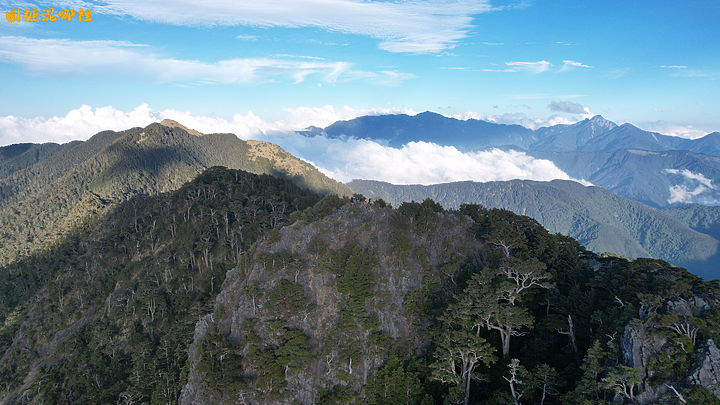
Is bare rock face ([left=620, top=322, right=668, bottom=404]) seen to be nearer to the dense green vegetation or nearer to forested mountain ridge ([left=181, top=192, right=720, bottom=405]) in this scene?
forested mountain ridge ([left=181, top=192, right=720, bottom=405])

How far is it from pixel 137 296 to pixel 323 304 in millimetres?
50932

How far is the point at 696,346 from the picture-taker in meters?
30.6

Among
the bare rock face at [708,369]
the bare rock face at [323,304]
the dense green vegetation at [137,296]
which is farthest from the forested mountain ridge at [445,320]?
the dense green vegetation at [137,296]

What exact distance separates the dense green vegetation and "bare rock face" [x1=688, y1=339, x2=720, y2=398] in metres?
49.5

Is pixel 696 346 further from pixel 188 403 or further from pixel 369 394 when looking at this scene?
pixel 188 403

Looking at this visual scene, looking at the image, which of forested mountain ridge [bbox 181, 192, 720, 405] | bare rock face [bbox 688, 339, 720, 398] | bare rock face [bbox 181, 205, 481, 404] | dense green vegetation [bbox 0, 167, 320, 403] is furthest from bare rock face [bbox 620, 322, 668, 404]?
dense green vegetation [bbox 0, 167, 320, 403]

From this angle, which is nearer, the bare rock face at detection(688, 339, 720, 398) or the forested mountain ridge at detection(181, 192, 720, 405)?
the bare rock face at detection(688, 339, 720, 398)

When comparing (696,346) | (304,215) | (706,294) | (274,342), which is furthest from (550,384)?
(304,215)

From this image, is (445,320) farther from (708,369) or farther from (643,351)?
(708,369)

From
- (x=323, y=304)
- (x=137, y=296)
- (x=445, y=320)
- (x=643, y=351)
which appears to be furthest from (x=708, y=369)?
(x=137, y=296)

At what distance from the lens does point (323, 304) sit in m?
57.5

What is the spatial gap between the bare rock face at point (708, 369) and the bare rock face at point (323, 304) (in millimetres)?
32180

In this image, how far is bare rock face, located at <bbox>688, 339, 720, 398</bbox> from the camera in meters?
28.5

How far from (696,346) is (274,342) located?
170 ft
